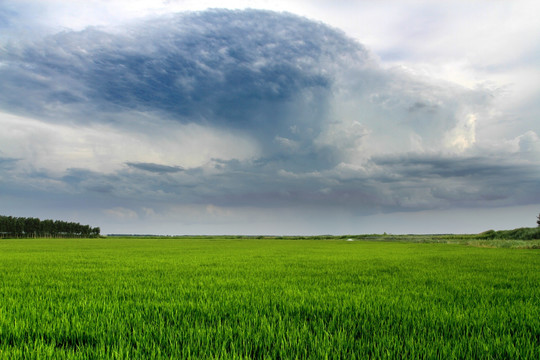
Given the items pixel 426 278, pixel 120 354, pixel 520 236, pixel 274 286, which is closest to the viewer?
pixel 120 354

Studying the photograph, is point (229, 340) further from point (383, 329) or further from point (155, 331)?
point (383, 329)

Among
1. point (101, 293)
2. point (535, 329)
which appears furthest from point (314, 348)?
point (101, 293)

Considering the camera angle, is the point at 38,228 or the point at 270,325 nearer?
the point at 270,325

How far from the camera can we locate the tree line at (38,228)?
128250 mm

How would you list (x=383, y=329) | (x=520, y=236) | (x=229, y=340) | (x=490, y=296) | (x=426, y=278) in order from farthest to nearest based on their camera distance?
(x=520, y=236) < (x=426, y=278) < (x=490, y=296) < (x=383, y=329) < (x=229, y=340)

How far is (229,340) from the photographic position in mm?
4285

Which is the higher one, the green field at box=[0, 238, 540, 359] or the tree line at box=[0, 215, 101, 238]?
the green field at box=[0, 238, 540, 359]

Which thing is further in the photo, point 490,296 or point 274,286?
point 274,286

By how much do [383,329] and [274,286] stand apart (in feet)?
14.9

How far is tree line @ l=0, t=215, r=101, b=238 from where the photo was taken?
128250 millimetres

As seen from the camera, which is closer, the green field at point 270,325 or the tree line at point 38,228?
the green field at point 270,325

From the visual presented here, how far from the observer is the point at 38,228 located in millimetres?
139875

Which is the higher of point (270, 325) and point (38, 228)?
point (270, 325)

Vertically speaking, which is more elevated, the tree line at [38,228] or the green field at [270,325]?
the green field at [270,325]
